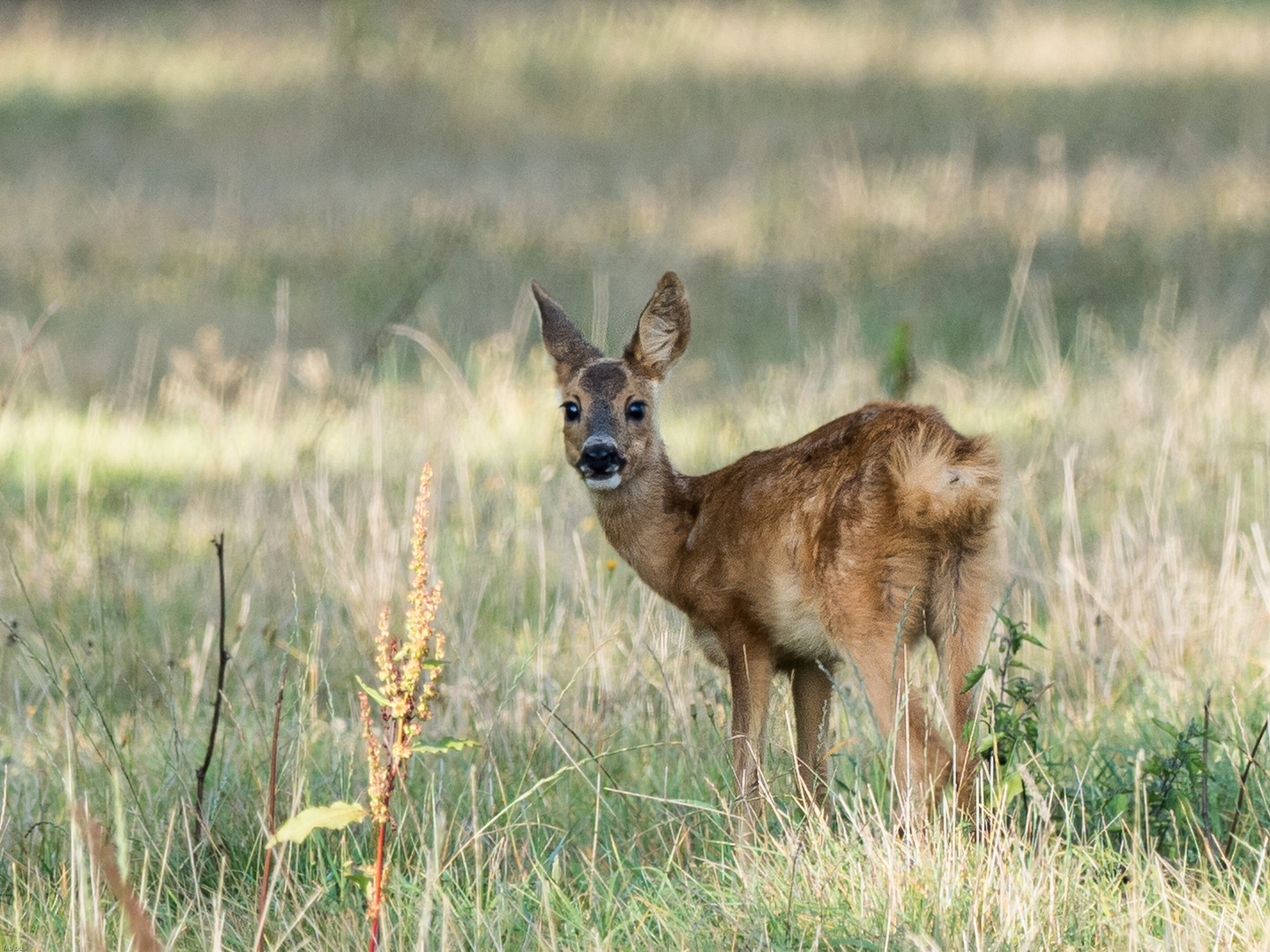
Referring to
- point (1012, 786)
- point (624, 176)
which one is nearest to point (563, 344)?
point (1012, 786)

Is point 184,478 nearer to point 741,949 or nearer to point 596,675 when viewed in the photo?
point 596,675

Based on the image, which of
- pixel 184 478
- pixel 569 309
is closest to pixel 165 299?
pixel 569 309

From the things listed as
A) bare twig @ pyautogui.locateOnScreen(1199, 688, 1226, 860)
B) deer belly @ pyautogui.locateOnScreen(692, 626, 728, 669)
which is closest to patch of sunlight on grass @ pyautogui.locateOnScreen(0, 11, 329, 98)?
deer belly @ pyautogui.locateOnScreen(692, 626, 728, 669)

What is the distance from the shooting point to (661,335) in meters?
5.26

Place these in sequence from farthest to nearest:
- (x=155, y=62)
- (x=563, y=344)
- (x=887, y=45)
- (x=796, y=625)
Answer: (x=155, y=62), (x=887, y=45), (x=563, y=344), (x=796, y=625)

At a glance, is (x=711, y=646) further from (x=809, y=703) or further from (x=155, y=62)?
(x=155, y=62)

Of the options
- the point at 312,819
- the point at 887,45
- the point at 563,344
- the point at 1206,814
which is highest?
the point at 887,45

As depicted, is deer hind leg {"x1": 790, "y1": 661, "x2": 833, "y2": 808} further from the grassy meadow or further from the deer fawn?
the grassy meadow

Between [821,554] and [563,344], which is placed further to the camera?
[563,344]

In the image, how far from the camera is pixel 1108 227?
599 inches

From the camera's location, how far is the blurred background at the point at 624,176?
43.5 feet

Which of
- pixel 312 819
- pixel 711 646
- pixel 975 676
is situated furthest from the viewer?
pixel 711 646

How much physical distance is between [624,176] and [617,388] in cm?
1354

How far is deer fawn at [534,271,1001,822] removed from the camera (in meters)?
4.09
